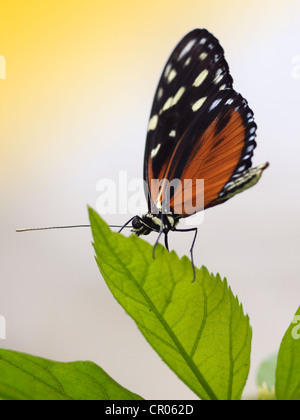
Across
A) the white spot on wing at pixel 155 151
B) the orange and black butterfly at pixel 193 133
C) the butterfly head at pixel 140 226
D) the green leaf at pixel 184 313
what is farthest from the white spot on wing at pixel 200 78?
the green leaf at pixel 184 313

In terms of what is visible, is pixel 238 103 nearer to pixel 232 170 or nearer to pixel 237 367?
pixel 232 170

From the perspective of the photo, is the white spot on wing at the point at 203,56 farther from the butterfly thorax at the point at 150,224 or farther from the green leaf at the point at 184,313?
the green leaf at the point at 184,313

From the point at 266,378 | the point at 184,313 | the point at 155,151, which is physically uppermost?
the point at 155,151

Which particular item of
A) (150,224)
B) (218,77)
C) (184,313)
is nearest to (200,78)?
(218,77)

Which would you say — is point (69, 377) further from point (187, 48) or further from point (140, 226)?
point (187, 48)

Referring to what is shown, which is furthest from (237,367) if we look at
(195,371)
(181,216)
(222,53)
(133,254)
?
(222,53)

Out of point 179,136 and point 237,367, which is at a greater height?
point 179,136
